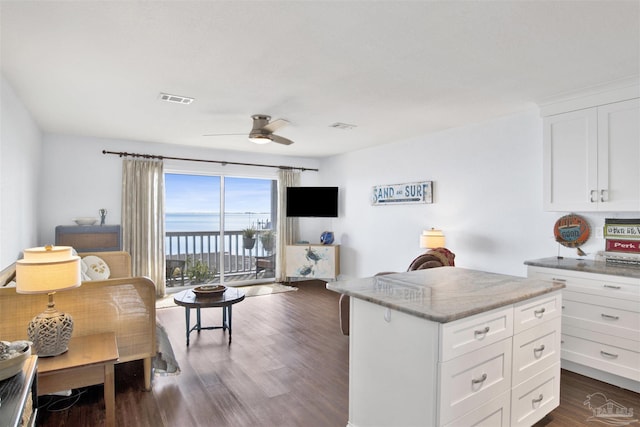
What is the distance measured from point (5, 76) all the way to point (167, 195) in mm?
3247

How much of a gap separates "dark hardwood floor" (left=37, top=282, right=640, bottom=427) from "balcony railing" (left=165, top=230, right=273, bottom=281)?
7.43ft

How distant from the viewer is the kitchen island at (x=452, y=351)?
5.59ft

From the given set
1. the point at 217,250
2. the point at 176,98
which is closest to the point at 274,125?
the point at 176,98

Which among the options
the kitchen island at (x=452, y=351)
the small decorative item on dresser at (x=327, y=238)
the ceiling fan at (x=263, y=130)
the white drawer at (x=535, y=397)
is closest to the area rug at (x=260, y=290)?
the small decorative item on dresser at (x=327, y=238)

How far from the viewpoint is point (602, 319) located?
292 centimetres

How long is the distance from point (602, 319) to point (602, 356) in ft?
0.99

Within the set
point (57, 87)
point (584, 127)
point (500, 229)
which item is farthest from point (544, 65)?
point (57, 87)

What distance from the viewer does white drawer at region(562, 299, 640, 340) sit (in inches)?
109

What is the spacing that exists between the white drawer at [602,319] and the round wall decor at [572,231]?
0.75 meters

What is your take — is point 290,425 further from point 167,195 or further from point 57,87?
point 167,195

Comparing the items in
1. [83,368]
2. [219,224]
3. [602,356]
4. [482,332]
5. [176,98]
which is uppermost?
[176,98]

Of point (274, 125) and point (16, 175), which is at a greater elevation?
point (274, 125)

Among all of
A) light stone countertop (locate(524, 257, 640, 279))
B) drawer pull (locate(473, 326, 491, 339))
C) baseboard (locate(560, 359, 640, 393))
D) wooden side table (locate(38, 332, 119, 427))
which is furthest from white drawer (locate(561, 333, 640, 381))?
wooden side table (locate(38, 332, 119, 427))

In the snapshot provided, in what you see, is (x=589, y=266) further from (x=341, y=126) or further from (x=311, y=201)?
(x=311, y=201)
